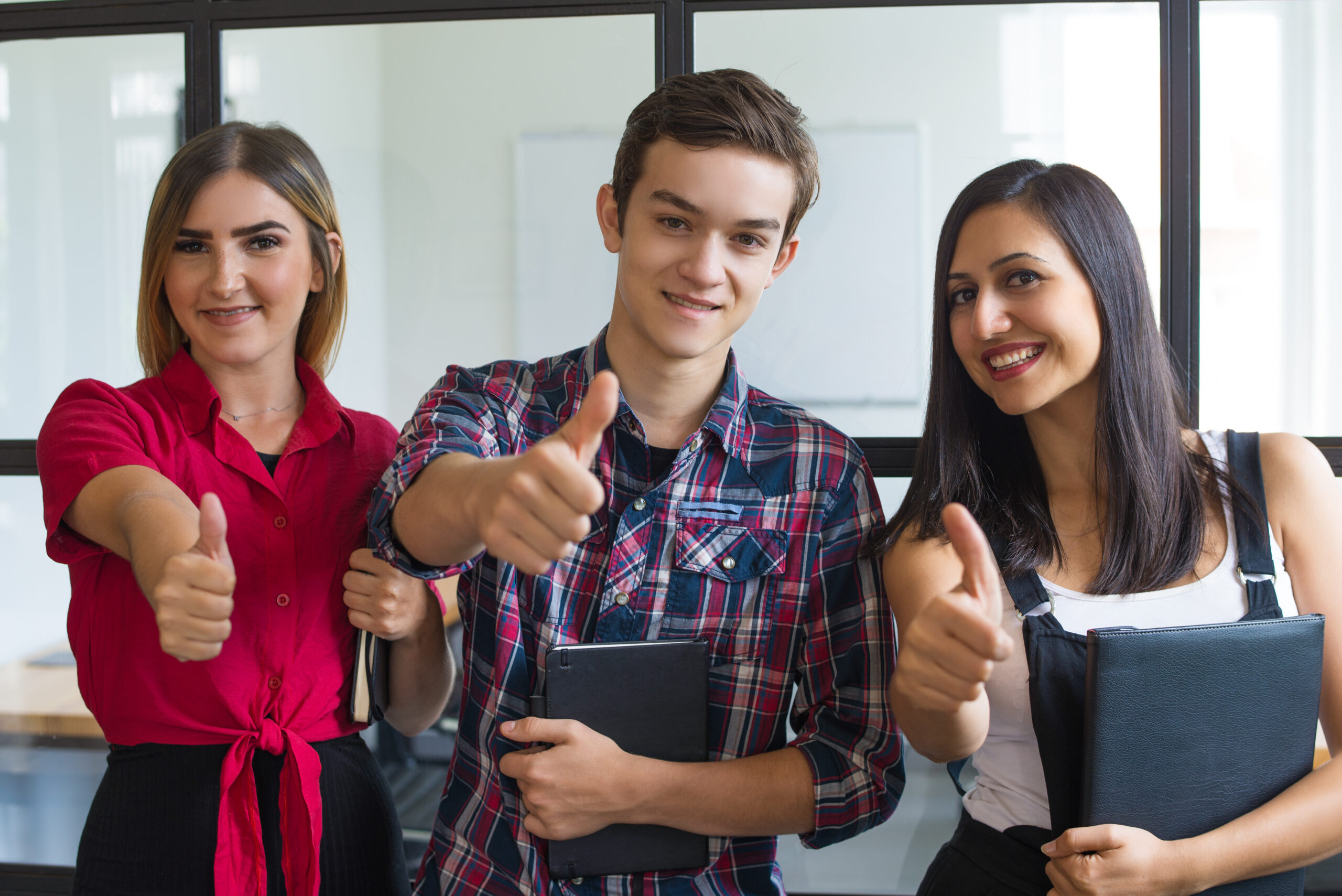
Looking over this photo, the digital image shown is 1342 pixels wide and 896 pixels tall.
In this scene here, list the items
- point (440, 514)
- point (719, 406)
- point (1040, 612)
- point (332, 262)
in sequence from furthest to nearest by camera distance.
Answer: point (332, 262), point (719, 406), point (1040, 612), point (440, 514)

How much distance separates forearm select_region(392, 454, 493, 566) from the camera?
3.42 feet

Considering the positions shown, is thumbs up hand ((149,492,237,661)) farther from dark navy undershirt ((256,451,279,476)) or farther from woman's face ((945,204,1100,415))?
woman's face ((945,204,1100,415))

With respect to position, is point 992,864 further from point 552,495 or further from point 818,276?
point 818,276

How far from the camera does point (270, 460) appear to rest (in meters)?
1.38

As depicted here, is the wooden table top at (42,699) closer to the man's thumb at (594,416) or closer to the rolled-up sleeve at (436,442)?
the rolled-up sleeve at (436,442)

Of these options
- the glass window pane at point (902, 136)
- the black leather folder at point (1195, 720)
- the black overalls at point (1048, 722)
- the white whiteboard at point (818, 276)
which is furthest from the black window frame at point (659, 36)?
the black leather folder at point (1195, 720)

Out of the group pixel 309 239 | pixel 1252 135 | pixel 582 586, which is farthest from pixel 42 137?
pixel 1252 135

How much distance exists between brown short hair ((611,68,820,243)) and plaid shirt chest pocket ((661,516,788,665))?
0.47m

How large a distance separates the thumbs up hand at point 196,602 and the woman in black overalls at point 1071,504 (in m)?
0.83

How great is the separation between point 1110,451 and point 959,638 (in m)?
0.58

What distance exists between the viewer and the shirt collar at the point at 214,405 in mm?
1348

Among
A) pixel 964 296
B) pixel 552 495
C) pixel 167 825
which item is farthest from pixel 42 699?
pixel 964 296

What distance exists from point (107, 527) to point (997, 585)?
1.10 meters

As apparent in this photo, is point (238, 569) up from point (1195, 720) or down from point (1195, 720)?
up
